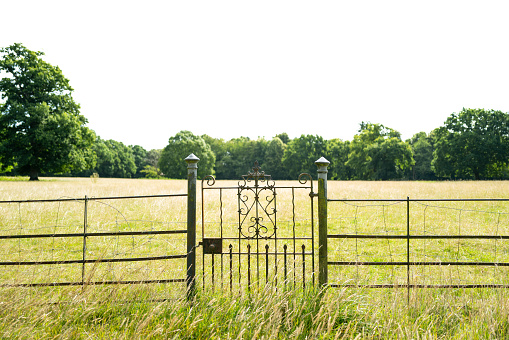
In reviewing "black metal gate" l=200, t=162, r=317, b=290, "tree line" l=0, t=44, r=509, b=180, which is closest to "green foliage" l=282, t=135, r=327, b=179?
"tree line" l=0, t=44, r=509, b=180

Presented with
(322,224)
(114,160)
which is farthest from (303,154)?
(322,224)

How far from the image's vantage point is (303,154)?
238 ft

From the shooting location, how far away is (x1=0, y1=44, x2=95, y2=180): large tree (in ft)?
98.4

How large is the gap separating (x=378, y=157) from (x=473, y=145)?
1525 centimetres

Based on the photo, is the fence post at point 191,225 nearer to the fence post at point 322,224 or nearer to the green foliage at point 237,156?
the fence post at point 322,224

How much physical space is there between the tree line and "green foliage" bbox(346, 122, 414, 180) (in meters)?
0.18

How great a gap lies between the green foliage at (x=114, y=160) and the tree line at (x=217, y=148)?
248 mm

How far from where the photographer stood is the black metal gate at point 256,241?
13.5ft

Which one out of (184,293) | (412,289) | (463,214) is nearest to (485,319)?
(412,289)

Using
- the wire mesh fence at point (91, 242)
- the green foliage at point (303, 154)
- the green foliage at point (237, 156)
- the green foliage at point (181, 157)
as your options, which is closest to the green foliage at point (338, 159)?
the green foliage at point (303, 154)

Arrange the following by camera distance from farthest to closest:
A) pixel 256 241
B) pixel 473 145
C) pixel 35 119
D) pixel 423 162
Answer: pixel 423 162
pixel 473 145
pixel 35 119
pixel 256 241

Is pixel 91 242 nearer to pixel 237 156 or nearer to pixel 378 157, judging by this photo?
pixel 378 157

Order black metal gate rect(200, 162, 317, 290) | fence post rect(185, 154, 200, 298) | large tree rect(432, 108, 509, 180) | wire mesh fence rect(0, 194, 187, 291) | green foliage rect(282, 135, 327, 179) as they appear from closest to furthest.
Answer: black metal gate rect(200, 162, 317, 290) → fence post rect(185, 154, 200, 298) → wire mesh fence rect(0, 194, 187, 291) → large tree rect(432, 108, 509, 180) → green foliage rect(282, 135, 327, 179)

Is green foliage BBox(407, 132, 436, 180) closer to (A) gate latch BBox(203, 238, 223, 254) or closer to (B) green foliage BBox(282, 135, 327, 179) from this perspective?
(B) green foliage BBox(282, 135, 327, 179)
